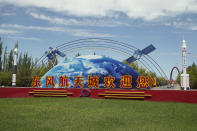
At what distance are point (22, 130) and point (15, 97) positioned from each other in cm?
1281

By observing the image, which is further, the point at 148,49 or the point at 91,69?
the point at 148,49

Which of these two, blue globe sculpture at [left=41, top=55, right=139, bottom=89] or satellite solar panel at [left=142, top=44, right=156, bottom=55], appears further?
satellite solar panel at [left=142, top=44, right=156, bottom=55]

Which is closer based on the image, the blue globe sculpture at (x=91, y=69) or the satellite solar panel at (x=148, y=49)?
the blue globe sculpture at (x=91, y=69)

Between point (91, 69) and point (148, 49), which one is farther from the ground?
point (148, 49)

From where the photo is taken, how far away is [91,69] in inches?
922

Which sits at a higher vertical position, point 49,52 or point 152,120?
point 49,52

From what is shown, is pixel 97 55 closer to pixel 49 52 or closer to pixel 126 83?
pixel 49 52

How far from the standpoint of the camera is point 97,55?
25.5 m

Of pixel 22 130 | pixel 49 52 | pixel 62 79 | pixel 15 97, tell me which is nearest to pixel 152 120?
pixel 22 130

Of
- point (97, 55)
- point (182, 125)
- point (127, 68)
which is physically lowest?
point (182, 125)

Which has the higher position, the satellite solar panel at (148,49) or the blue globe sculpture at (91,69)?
the satellite solar panel at (148,49)

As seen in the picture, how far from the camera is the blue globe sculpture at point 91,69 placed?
76.0 ft

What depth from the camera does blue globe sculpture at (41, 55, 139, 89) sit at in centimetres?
2317

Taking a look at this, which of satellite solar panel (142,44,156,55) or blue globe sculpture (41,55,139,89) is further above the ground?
satellite solar panel (142,44,156,55)
